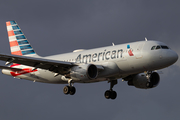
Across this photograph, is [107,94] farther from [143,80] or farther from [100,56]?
[100,56]

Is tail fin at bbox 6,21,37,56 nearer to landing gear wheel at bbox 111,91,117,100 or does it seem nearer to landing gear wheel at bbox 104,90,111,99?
landing gear wheel at bbox 104,90,111,99

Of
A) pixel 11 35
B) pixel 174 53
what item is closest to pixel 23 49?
pixel 11 35

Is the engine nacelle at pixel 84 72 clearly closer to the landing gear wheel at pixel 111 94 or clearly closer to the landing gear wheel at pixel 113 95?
the landing gear wheel at pixel 111 94

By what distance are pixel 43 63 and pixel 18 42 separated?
503 inches

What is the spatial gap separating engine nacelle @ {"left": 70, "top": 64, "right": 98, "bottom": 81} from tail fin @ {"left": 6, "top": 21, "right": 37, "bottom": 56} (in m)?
12.5

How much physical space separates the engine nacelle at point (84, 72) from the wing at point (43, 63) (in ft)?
3.35

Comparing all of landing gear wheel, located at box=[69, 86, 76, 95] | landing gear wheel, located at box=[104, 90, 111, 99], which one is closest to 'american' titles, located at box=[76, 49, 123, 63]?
landing gear wheel, located at box=[69, 86, 76, 95]

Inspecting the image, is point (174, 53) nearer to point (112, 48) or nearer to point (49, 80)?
point (112, 48)

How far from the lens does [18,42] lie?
50.2 m

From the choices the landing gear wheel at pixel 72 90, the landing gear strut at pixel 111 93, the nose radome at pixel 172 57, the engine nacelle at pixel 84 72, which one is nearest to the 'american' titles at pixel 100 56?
the engine nacelle at pixel 84 72

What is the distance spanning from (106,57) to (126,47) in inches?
105

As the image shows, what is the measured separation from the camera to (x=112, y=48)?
3997 cm

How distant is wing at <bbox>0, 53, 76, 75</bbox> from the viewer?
1450 inches

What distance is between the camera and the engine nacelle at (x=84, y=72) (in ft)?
124
